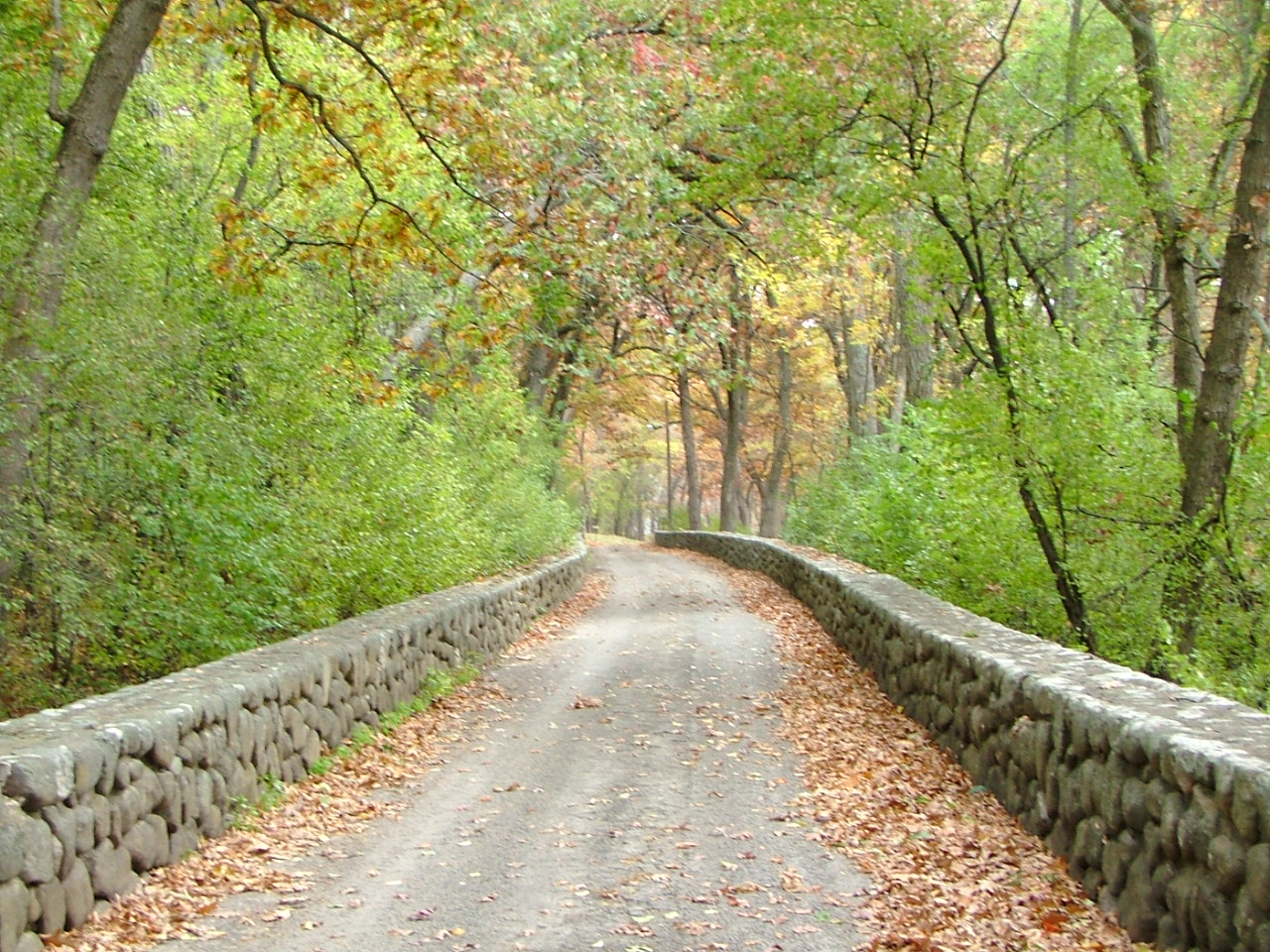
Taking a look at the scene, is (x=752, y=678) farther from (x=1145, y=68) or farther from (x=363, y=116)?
(x=363, y=116)

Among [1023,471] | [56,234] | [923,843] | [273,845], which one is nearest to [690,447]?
[1023,471]

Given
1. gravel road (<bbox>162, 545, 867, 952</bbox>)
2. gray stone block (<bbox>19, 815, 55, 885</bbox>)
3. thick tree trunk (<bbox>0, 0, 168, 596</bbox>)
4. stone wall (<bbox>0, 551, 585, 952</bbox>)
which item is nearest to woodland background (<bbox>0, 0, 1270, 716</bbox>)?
thick tree trunk (<bbox>0, 0, 168, 596</bbox>)

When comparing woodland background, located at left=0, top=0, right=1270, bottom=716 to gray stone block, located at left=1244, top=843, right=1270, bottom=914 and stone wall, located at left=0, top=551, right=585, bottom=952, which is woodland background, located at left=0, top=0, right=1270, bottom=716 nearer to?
stone wall, located at left=0, top=551, right=585, bottom=952

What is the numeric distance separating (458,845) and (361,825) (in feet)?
2.33

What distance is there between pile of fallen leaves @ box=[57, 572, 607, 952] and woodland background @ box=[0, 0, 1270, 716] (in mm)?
1469

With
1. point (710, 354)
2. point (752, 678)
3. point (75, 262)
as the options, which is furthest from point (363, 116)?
point (710, 354)

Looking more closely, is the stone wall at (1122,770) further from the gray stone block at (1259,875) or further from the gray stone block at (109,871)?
the gray stone block at (109,871)

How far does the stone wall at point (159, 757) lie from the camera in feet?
14.4

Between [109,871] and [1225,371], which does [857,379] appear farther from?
[109,871]

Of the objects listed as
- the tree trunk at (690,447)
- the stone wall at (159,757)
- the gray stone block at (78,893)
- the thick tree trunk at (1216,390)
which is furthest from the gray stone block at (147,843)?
the tree trunk at (690,447)

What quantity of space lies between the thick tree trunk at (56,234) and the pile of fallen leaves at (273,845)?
2.43 meters

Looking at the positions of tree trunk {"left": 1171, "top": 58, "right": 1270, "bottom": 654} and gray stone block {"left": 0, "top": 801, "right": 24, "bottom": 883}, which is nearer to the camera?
gray stone block {"left": 0, "top": 801, "right": 24, "bottom": 883}

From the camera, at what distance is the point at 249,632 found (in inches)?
351

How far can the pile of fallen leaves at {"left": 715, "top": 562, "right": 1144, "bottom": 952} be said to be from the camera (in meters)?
4.85
